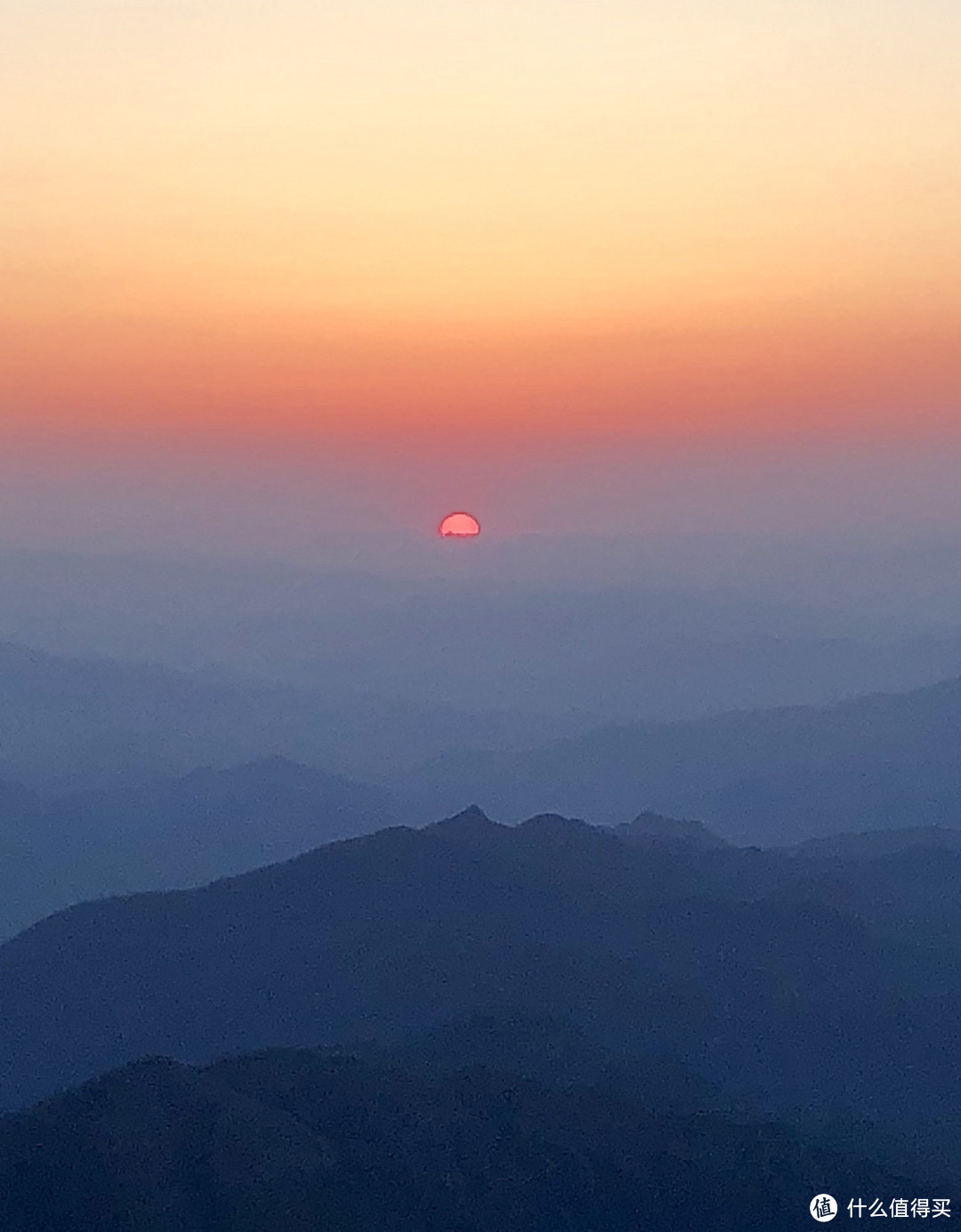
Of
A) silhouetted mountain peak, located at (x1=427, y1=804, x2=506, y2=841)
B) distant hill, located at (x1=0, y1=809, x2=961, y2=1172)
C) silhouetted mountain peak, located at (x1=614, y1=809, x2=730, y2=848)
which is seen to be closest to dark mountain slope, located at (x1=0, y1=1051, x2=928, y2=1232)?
distant hill, located at (x1=0, y1=809, x2=961, y2=1172)

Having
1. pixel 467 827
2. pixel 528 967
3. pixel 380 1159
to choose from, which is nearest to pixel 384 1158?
pixel 380 1159

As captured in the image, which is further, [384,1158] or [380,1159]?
[384,1158]

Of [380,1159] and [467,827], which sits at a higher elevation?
[467,827]

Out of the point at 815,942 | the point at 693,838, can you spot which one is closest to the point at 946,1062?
the point at 815,942

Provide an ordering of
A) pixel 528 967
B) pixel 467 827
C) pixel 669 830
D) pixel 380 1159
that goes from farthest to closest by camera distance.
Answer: pixel 669 830
pixel 467 827
pixel 528 967
pixel 380 1159

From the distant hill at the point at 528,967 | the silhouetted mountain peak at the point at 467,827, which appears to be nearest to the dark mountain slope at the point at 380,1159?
the distant hill at the point at 528,967

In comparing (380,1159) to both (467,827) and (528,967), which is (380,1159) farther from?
(467,827)

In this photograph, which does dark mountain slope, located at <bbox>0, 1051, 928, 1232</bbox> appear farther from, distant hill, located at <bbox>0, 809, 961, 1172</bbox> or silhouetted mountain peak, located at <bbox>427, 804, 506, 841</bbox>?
silhouetted mountain peak, located at <bbox>427, 804, 506, 841</bbox>
